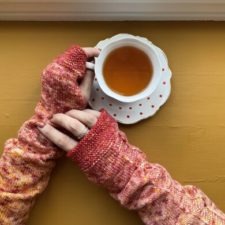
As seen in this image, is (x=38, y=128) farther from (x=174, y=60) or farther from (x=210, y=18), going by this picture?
(x=210, y=18)

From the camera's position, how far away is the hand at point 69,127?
0.91 metres

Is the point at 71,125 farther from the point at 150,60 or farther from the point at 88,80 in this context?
the point at 150,60

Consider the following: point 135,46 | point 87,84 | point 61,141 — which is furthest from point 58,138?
point 135,46

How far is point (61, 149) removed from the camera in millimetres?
943

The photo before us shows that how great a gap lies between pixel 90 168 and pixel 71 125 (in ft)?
0.29

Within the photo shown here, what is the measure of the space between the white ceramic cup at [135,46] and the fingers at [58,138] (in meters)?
0.12

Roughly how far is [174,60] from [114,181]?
30 centimetres

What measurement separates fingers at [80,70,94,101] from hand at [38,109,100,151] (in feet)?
0.15

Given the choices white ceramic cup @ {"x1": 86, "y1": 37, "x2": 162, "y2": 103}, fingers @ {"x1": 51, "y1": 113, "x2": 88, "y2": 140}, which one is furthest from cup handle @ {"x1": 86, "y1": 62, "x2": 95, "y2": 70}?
fingers @ {"x1": 51, "y1": 113, "x2": 88, "y2": 140}

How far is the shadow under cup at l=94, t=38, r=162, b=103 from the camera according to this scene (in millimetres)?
952

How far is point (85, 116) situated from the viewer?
36.4 inches

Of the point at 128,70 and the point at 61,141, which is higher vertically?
the point at 128,70

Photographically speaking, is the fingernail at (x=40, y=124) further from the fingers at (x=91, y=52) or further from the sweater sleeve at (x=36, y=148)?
the fingers at (x=91, y=52)

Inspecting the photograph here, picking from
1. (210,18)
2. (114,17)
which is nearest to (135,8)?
(114,17)
